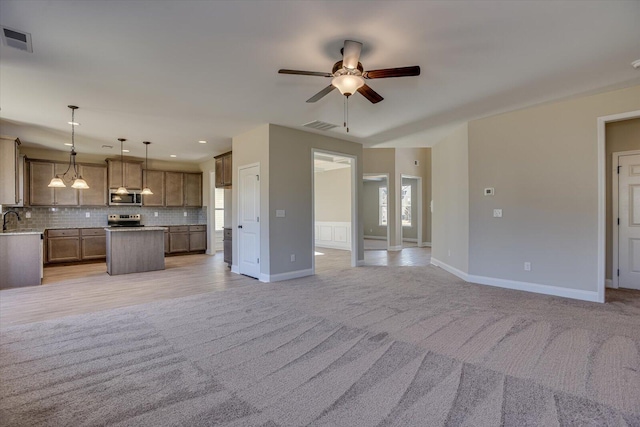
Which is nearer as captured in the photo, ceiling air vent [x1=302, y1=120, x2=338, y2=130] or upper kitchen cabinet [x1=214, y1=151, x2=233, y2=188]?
ceiling air vent [x1=302, y1=120, x2=338, y2=130]

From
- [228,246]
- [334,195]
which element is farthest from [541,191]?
[334,195]

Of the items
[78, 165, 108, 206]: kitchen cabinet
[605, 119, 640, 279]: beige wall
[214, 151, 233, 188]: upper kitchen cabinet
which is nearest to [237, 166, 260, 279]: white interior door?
[214, 151, 233, 188]: upper kitchen cabinet

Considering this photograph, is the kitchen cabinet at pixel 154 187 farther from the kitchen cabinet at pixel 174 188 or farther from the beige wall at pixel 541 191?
the beige wall at pixel 541 191

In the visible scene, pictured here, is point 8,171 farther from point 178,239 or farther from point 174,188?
point 178,239

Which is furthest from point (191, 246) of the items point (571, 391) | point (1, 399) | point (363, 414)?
point (571, 391)

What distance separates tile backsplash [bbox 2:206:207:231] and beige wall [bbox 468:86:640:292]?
7676mm

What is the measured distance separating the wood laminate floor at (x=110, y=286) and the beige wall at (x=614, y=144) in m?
3.16

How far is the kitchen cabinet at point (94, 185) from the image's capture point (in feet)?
25.5

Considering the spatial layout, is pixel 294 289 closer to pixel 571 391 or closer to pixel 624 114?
pixel 571 391

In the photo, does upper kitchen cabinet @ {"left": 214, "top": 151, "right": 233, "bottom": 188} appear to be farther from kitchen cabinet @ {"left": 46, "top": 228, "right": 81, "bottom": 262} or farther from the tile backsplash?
kitchen cabinet @ {"left": 46, "top": 228, "right": 81, "bottom": 262}

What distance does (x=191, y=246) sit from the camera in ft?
30.1

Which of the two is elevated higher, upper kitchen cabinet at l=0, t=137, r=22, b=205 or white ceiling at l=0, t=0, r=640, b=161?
white ceiling at l=0, t=0, r=640, b=161

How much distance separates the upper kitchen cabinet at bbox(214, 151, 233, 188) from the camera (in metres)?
7.11

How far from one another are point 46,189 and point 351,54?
806cm
